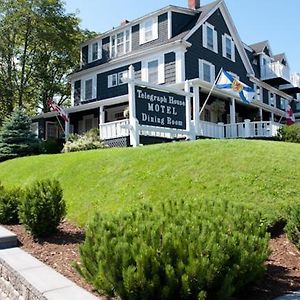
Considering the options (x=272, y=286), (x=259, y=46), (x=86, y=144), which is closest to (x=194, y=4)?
(x=259, y=46)

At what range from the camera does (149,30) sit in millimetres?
25328

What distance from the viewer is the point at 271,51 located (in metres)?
37.0

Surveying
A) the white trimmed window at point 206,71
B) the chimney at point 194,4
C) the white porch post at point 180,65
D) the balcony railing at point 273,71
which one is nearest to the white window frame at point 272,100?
the balcony railing at point 273,71

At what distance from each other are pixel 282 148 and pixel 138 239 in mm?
7085

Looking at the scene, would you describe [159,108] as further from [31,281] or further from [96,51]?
[96,51]

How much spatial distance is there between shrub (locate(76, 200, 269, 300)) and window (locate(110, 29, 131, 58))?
23.4m

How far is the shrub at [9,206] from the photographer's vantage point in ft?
26.1

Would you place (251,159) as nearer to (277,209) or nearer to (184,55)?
(277,209)

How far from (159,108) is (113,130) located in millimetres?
4391

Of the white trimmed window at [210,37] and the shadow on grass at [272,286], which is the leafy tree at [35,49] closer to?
the white trimmed window at [210,37]

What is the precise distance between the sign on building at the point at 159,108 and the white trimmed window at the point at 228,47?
1393 centimetres

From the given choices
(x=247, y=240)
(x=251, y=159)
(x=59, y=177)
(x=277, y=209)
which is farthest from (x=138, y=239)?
(x=59, y=177)

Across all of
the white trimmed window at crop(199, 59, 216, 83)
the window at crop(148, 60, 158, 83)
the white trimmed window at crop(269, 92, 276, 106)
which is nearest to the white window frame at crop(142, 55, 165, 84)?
the window at crop(148, 60, 158, 83)

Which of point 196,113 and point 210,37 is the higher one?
point 210,37
